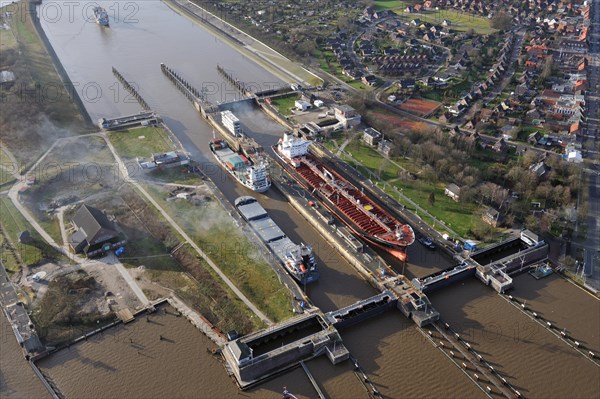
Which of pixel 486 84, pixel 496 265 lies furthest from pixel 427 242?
pixel 486 84

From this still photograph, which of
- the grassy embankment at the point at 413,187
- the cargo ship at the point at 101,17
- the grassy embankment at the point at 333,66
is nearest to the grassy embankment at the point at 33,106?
the cargo ship at the point at 101,17

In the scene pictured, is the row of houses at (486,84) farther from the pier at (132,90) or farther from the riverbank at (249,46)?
the pier at (132,90)

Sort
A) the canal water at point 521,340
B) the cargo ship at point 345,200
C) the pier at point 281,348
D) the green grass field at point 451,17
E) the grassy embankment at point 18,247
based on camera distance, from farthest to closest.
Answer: the green grass field at point 451,17, the cargo ship at point 345,200, the grassy embankment at point 18,247, the canal water at point 521,340, the pier at point 281,348

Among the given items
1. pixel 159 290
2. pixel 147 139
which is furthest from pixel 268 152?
pixel 159 290

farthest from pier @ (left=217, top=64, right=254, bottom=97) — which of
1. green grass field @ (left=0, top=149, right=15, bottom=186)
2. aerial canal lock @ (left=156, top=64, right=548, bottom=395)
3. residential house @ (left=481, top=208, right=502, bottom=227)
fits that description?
residential house @ (left=481, top=208, right=502, bottom=227)

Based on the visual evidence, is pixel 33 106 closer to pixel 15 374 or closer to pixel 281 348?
pixel 15 374

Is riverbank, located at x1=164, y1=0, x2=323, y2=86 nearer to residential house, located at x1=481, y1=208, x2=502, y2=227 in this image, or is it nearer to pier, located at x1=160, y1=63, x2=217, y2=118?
pier, located at x1=160, y1=63, x2=217, y2=118

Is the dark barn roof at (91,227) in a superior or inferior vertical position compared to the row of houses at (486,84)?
inferior
